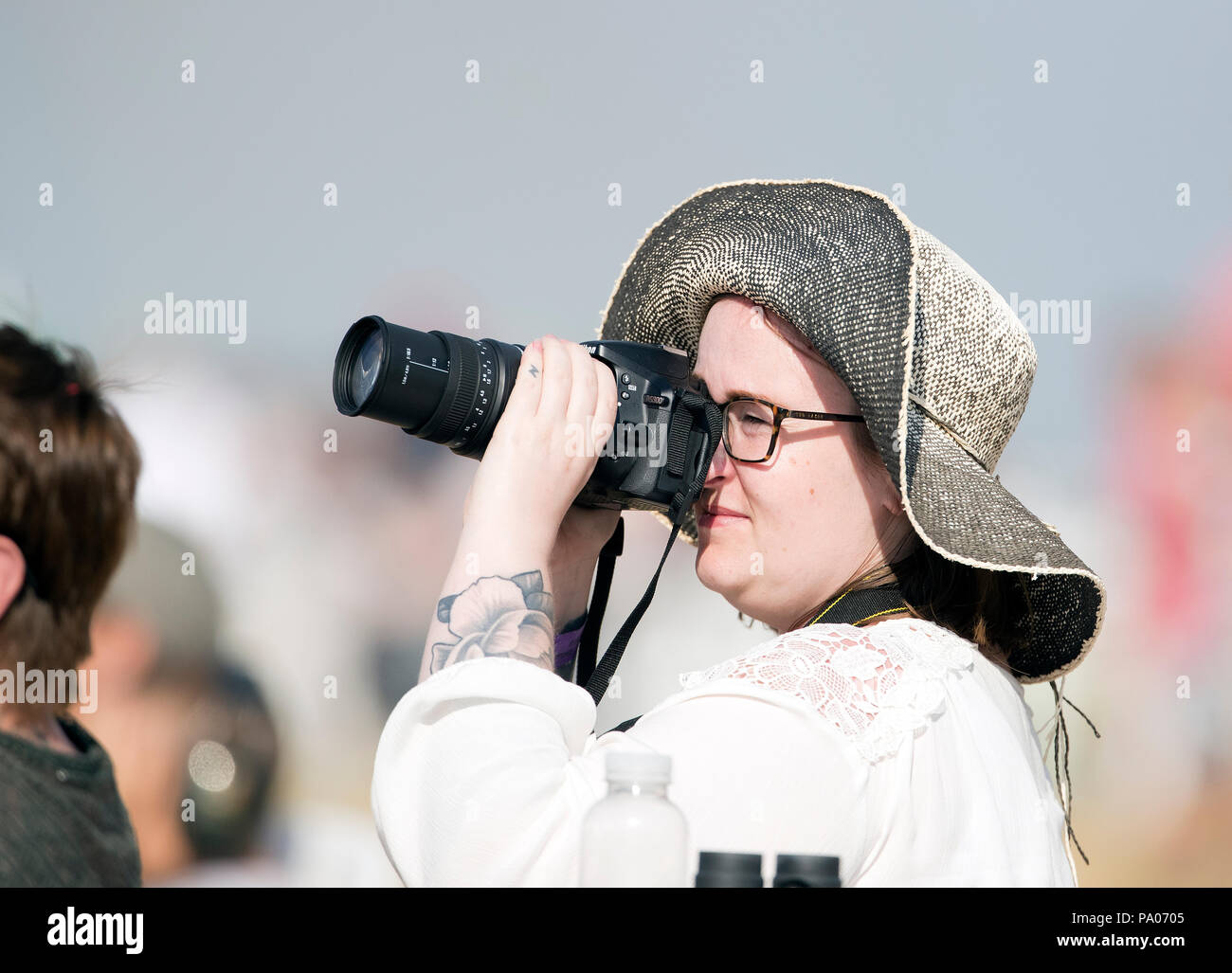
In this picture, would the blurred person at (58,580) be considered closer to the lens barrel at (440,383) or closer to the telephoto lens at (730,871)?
the lens barrel at (440,383)

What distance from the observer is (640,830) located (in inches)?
29.1

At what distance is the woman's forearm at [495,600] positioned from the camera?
3.10ft

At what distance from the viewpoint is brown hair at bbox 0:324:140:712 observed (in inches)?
47.5

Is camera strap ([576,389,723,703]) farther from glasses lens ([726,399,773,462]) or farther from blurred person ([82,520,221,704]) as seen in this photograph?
blurred person ([82,520,221,704])

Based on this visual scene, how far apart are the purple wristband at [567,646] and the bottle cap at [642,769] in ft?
1.92

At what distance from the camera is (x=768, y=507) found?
119 cm

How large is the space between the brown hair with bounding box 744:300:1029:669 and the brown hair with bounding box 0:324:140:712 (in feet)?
2.39

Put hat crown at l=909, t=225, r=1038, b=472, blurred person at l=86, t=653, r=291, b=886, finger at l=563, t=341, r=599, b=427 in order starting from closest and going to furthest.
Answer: finger at l=563, t=341, r=599, b=427 < hat crown at l=909, t=225, r=1038, b=472 < blurred person at l=86, t=653, r=291, b=886

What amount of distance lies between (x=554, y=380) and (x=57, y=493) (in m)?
0.56

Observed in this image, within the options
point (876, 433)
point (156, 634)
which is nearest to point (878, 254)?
point (876, 433)

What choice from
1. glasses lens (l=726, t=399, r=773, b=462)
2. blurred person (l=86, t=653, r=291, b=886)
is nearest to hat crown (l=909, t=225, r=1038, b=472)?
→ glasses lens (l=726, t=399, r=773, b=462)

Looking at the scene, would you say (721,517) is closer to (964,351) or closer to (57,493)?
(964,351)

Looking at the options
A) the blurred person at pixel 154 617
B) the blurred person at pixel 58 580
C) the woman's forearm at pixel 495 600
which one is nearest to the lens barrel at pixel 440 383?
the woman's forearm at pixel 495 600
